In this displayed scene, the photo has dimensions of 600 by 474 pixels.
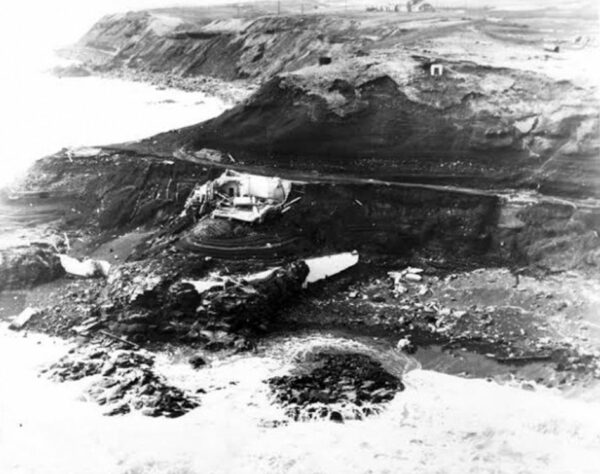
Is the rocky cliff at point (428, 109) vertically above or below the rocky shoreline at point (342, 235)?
above

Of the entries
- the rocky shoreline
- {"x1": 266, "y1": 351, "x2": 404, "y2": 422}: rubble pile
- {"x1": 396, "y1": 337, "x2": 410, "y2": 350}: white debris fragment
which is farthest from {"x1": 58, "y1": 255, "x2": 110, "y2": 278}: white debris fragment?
{"x1": 396, "y1": 337, "x2": 410, "y2": 350}: white debris fragment

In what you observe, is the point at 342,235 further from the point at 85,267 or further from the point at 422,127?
the point at 85,267

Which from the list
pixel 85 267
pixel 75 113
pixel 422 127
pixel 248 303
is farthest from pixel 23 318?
pixel 422 127

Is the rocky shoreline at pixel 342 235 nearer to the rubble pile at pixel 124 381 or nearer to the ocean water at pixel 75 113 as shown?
the rubble pile at pixel 124 381

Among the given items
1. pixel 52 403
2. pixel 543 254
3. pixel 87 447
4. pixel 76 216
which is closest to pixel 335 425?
pixel 87 447

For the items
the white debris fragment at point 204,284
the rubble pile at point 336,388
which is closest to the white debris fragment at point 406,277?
the rubble pile at point 336,388

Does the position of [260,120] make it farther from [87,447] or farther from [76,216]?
[87,447]
